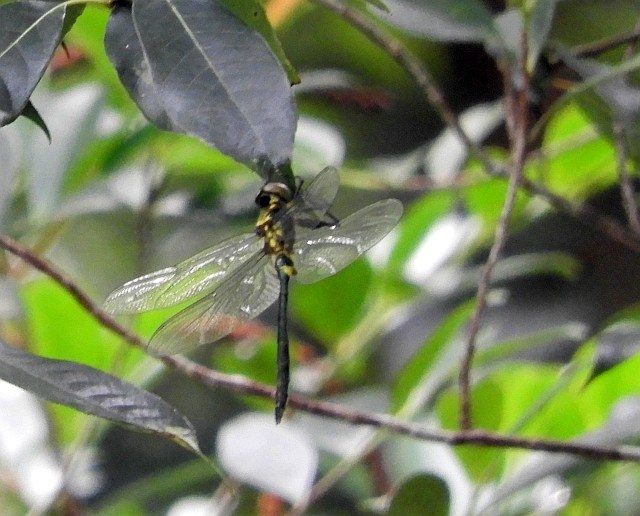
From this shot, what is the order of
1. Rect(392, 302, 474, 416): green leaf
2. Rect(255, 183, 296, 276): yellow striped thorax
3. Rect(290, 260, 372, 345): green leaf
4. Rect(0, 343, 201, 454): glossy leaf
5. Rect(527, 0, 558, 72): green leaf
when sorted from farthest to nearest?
1. Rect(290, 260, 372, 345): green leaf
2. Rect(392, 302, 474, 416): green leaf
3. Rect(255, 183, 296, 276): yellow striped thorax
4. Rect(527, 0, 558, 72): green leaf
5. Rect(0, 343, 201, 454): glossy leaf

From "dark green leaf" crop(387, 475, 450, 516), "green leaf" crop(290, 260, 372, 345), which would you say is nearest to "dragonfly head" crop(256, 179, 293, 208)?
"dark green leaf" crop(387, 475, 450, 516)

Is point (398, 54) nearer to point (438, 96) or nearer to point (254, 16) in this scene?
point (438, 96)

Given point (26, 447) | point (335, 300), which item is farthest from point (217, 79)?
point (26, 447)

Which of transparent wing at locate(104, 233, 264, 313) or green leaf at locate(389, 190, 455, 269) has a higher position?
green leaf at locate(389, 190, 455, 269)

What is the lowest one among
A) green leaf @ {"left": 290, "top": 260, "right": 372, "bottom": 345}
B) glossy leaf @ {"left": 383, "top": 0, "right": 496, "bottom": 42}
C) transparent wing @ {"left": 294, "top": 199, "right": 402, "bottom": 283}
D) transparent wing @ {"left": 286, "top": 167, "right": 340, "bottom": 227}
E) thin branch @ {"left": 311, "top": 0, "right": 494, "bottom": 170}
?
transparent wing @ {"left": 294, "top": 199, "right": 402, "bottom": 283}

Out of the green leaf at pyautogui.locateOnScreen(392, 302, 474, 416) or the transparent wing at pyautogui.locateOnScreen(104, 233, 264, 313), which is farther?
the green leaf at pyautogui.locateOnScreen(392, 302, 474, 416)

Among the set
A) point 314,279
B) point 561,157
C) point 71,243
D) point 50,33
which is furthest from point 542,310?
point 50,33

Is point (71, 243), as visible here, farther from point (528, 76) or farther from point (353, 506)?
point (528, 76)

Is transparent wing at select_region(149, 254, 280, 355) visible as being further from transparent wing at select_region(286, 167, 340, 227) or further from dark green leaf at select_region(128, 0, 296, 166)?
dark green leaf at select_region(128, 0, 296, 166)
